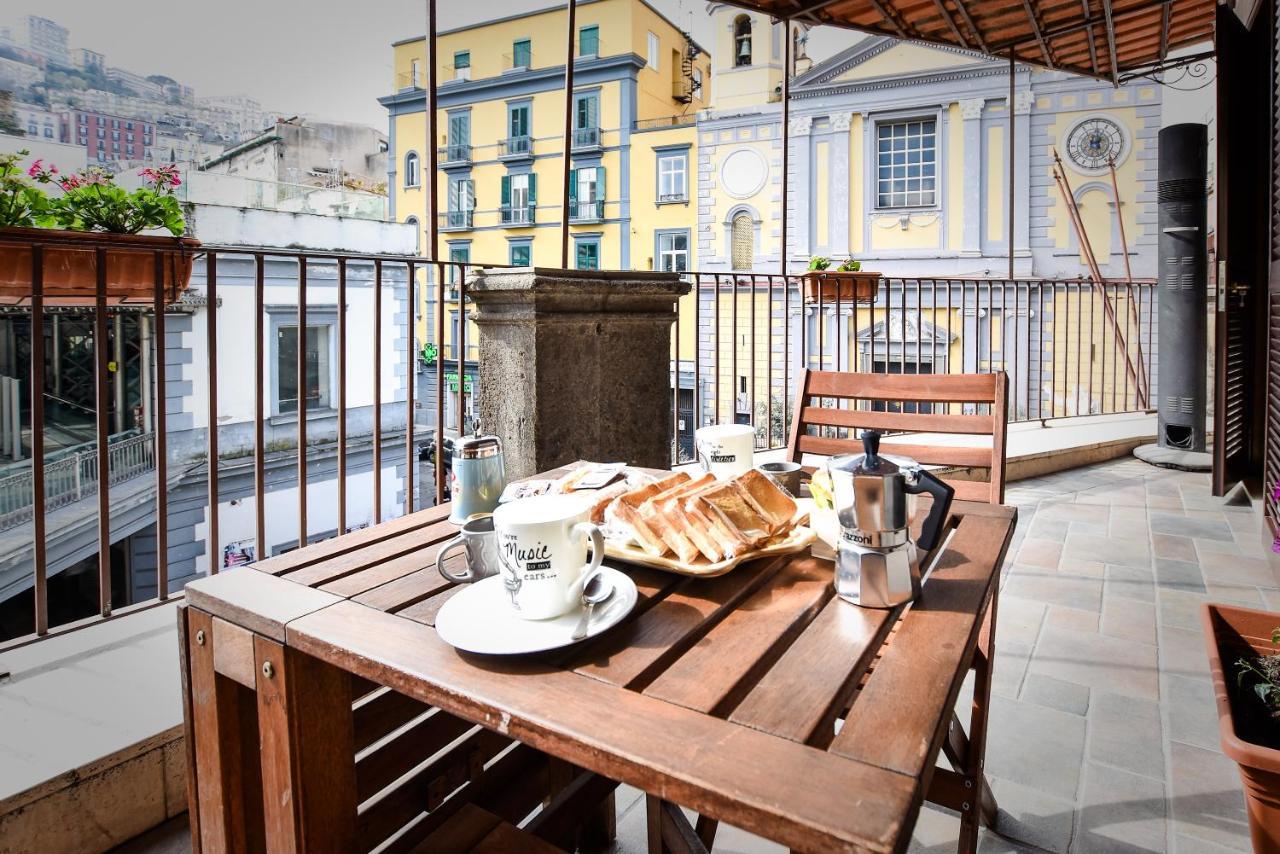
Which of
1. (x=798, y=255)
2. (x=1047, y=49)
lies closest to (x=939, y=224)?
(x=798, y=255)

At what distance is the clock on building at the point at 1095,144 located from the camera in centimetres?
1420

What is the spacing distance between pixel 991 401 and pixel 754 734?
126 centimetres

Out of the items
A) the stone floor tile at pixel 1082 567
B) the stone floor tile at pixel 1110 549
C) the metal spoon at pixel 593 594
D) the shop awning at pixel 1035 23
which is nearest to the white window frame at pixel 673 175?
the shop awning at pixel 1035 23

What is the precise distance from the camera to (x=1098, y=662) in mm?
2160

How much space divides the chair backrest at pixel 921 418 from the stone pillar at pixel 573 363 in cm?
81

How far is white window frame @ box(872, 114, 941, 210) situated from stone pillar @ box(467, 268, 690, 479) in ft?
49.2

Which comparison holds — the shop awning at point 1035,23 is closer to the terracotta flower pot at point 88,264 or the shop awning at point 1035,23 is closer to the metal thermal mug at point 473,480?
the terracotta flower pot at point 88,264

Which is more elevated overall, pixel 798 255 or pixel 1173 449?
pixel 798 255

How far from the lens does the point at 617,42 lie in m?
23.1

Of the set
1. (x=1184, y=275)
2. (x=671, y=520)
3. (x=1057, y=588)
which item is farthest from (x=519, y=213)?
(x=671, y=520)

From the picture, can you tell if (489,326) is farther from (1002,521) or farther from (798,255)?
(798,255)

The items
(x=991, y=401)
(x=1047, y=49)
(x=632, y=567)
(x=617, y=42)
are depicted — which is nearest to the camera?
(x=632, y=567)

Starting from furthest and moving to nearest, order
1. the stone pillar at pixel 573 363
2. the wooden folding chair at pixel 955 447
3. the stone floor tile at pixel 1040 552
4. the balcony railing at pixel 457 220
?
1. the balcony railing at pixel 457 220
2. the stone floor tile at pixel 1040 552
3. the stone pillar at pixel 573 363
4. the wooden folding chair at pixel 955 447

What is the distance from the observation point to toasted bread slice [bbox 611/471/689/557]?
95 centimetres
